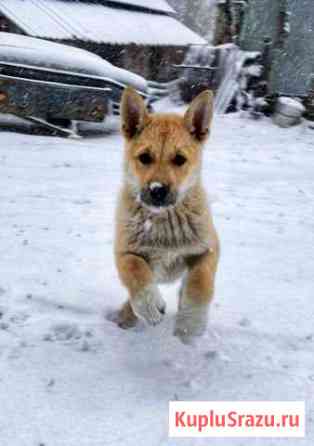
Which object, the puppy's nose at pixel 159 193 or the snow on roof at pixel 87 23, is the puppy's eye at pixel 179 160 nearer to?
the puppy's nose at pixel 159 193

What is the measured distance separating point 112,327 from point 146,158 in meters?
1.41

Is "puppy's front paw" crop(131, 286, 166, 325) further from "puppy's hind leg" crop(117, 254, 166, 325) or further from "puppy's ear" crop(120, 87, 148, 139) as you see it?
"puppy's ear" crop(120, 87, 148, 139)

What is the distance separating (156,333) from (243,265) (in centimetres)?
184

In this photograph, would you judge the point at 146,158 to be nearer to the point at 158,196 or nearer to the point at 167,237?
the point at 158,196

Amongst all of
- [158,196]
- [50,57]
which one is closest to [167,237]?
[158,196]

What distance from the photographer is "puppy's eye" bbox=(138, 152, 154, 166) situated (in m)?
3.96

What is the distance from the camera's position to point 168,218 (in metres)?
4.06

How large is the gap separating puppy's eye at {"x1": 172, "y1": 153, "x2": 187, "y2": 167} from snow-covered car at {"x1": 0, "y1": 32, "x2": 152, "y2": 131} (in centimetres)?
734

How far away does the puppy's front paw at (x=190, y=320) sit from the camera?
144 inches

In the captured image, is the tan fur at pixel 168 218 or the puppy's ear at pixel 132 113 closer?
the tan fur at pixel 168 218

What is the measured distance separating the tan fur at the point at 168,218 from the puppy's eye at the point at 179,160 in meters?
0.03

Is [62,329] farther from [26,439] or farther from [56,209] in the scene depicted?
[56,209]

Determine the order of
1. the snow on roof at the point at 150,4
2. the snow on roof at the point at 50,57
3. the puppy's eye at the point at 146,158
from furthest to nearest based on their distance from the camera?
the snow on roof at the point at 150,4 → the snow on roof at the point at 50,57 → the puppy's eye at the point at 146,158

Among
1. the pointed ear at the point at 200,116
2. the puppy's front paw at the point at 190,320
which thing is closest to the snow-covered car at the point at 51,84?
the pointed ear at the point at 200,116
